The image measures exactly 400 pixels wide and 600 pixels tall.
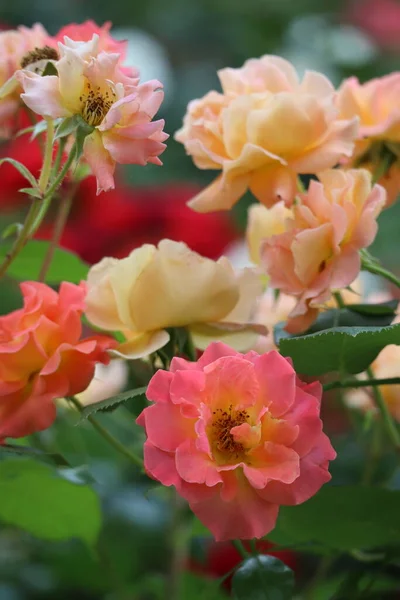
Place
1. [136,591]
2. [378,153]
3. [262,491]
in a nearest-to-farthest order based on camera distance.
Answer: [262,491] < [378,153] < [136,591]

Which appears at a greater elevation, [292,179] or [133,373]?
[292,179]

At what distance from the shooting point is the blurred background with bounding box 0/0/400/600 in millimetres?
515

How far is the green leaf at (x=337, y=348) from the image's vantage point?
278mm

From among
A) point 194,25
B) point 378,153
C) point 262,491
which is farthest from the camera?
point 194,25

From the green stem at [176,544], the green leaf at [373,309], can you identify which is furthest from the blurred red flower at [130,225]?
the green leaf at [373,309]

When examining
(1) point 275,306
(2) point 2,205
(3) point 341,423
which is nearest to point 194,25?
(2) point 2,205

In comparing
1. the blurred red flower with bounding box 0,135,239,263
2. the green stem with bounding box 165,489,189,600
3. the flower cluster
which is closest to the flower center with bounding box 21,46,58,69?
the flower cluster

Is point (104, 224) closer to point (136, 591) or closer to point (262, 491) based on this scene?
point (136, 591)

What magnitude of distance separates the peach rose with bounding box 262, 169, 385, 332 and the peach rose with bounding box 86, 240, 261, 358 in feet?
0.05

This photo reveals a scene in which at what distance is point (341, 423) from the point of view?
0.70m

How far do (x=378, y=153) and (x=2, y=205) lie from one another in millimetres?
463

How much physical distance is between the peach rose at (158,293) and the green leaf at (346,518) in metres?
0.07

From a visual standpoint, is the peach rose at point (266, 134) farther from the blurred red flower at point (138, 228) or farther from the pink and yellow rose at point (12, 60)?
the blurred red flower at point (138, 228)

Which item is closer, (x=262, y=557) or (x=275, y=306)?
(x=262, y=557)
